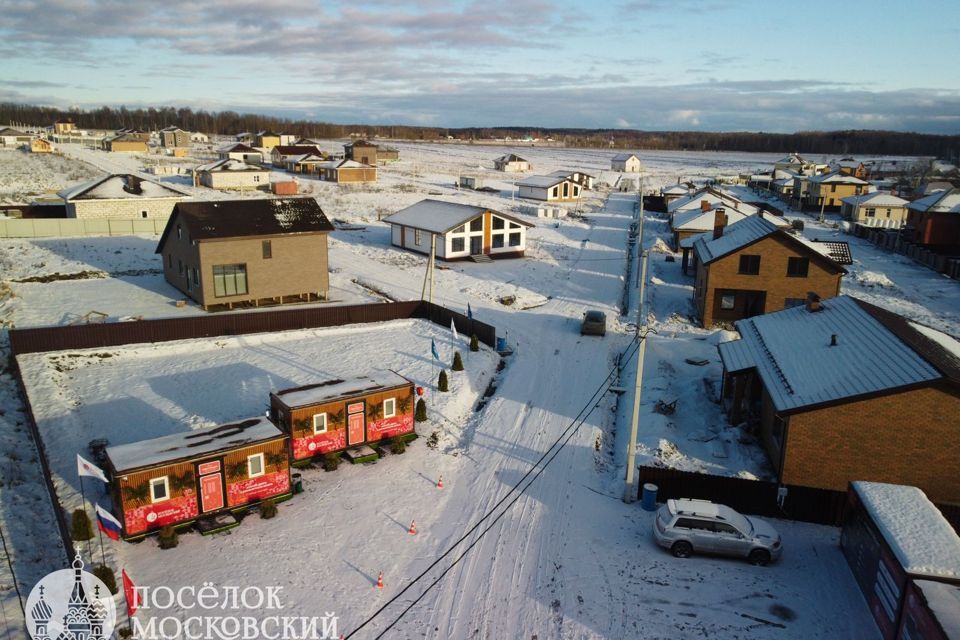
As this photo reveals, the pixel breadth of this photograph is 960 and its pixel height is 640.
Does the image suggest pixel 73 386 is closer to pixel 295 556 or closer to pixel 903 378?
pixel 295 556

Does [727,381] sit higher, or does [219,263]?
[219,263]

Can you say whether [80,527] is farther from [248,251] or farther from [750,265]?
[750,265]

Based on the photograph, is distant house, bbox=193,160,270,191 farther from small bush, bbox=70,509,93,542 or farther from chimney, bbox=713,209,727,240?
small bush, bbox=70,509,93,542

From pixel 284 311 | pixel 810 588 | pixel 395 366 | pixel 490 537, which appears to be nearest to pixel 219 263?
pixel 284 311

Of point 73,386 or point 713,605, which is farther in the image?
point 73,386

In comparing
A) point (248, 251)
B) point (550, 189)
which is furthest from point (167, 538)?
point (550, 189)

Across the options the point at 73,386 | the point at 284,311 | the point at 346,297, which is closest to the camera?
the point at 73,386

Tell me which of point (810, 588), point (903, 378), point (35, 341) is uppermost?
point (903, 378)
